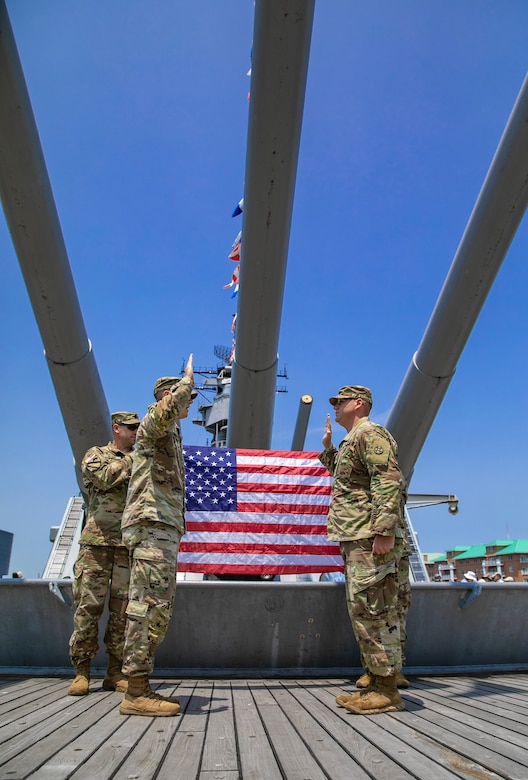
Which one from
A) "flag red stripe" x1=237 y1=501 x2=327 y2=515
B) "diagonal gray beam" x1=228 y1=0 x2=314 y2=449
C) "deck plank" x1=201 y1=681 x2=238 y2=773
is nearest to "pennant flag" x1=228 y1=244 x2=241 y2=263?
"diagonal gray beam" x1=228 y1=0 x2=314 y2=449

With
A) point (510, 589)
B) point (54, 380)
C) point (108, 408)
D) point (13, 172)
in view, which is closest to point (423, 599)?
point (510, 589)

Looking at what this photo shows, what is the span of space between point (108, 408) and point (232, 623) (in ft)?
6.05

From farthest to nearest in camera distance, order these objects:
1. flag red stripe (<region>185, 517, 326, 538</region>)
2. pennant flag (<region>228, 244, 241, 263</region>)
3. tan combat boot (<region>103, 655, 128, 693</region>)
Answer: pennant flag (<region>228, 244, 241, 263</region>), flag red stripe (<region>185, 517, 326, 538</region>), tan combat boot (<region>103, 655, 128, 693</region>)

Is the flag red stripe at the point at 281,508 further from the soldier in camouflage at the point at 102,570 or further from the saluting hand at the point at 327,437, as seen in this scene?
the soldier in camouflage at the point at 102,570

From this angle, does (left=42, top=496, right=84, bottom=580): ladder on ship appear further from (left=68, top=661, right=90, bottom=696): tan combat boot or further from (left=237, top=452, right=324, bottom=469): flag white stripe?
(left=68, top=661, right=90, bottom=696): tan combat boot

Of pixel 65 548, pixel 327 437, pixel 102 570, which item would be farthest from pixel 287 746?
pixel 65 548

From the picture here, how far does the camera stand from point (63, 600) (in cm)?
329

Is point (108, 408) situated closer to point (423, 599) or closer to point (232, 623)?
point (232, 623)

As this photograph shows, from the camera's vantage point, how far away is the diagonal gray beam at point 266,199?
2561 millimetres

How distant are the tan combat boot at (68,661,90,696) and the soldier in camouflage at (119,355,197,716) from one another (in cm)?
44

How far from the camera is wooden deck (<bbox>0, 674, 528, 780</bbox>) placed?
1.48m

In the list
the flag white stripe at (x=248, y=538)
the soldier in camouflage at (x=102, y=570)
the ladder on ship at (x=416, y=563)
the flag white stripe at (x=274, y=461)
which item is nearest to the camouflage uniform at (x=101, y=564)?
the soldier in camouflage at (x=102, y=570)

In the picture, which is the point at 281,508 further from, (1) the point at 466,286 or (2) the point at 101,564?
(1) the point at 466,286

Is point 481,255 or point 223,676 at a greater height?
point 481,255
